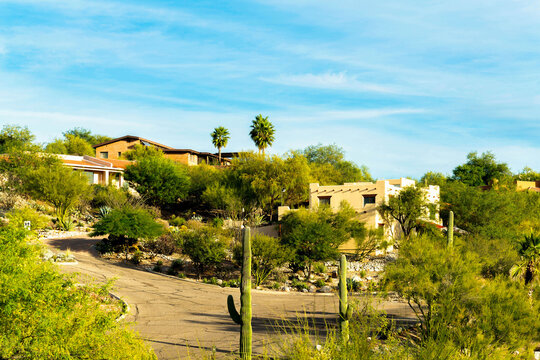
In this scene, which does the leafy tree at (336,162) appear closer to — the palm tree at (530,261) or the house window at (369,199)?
the house window at (369,199)

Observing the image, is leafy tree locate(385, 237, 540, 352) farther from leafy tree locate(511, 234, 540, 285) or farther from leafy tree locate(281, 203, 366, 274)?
leafy tree locate(281, 203, 366, 274)

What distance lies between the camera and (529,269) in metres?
26.1

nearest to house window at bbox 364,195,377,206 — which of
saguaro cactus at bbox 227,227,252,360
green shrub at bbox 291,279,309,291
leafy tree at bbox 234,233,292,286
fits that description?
leafy tree at bbox 234,233,292,286

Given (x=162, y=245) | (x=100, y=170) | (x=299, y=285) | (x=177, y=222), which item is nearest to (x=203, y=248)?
(x=162, y=245)

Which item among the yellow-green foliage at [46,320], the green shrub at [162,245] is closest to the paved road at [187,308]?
the yellow-green foliage at [46,320]

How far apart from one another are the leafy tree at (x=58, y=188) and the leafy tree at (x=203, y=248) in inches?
562

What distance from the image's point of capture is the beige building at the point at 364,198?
44.2 meters

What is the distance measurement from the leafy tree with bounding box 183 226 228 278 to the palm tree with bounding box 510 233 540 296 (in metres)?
18.2

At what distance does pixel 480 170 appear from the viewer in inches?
3743

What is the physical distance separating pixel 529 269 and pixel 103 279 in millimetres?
23914

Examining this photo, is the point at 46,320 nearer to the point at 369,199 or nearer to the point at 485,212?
the point at 369,199

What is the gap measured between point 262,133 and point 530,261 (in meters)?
47.2

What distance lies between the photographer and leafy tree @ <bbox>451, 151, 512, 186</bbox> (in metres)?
92.9

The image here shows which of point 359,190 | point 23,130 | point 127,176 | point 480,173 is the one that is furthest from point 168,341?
point 480,173
